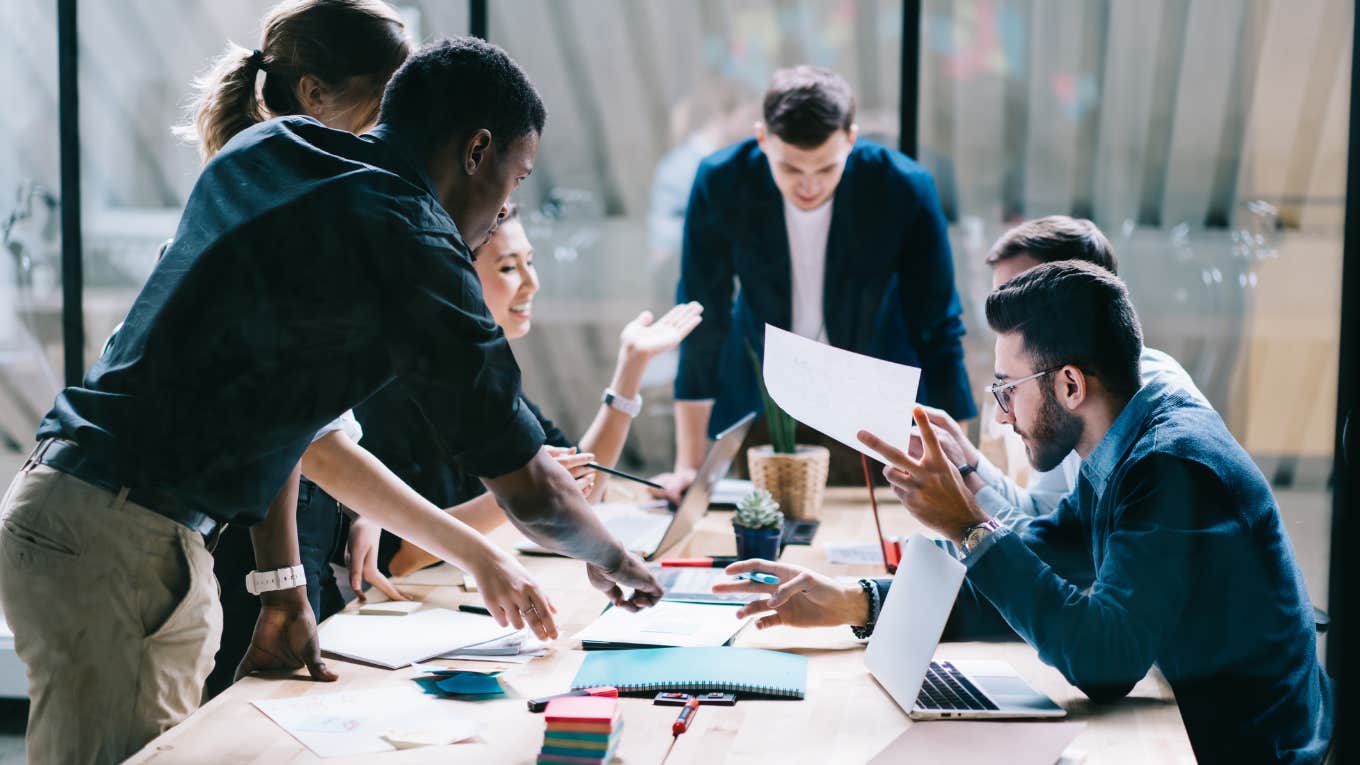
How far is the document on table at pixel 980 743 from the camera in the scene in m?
1.19

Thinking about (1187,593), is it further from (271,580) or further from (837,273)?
(837,273)

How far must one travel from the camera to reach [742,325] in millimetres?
3088

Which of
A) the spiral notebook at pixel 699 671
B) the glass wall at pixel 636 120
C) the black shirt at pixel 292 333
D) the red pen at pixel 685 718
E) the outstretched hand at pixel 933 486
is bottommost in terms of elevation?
the glass wall at pixel 636 120

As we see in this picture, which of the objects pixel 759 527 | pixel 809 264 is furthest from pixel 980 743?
pixel 809 264

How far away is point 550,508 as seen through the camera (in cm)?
131

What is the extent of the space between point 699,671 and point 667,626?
0.67 feet

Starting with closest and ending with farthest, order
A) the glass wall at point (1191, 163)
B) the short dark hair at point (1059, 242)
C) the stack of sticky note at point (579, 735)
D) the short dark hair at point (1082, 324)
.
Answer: the stack of sticky note at point (579, 735)
the short dark hair at point (1082, 324)
the short dark hair at point (1059, 242)
the glass wall at point (1191, 163)

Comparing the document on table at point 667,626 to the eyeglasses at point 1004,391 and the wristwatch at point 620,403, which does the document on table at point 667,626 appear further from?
the wristwatch at point 620,403

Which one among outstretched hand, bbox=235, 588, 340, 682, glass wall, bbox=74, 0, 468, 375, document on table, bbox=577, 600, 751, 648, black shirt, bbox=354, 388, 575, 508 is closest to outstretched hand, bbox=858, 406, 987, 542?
document on table, bbox=577, 600, 751, 648

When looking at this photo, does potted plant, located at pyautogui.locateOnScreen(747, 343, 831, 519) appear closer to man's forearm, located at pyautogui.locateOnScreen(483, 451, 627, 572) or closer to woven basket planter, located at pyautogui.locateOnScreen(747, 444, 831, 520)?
woven basket planter, located at pyautogui.locateOnScreen(747, 444, 831, 520)

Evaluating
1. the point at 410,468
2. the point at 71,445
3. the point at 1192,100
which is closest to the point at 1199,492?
the point at 71,445

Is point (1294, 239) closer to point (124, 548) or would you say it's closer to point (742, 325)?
point (742, 325)

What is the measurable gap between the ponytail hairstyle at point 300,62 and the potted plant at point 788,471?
1.11 meters

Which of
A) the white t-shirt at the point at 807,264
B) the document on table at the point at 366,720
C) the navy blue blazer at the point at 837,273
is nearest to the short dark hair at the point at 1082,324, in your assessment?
the document on table at the point at 366,720
